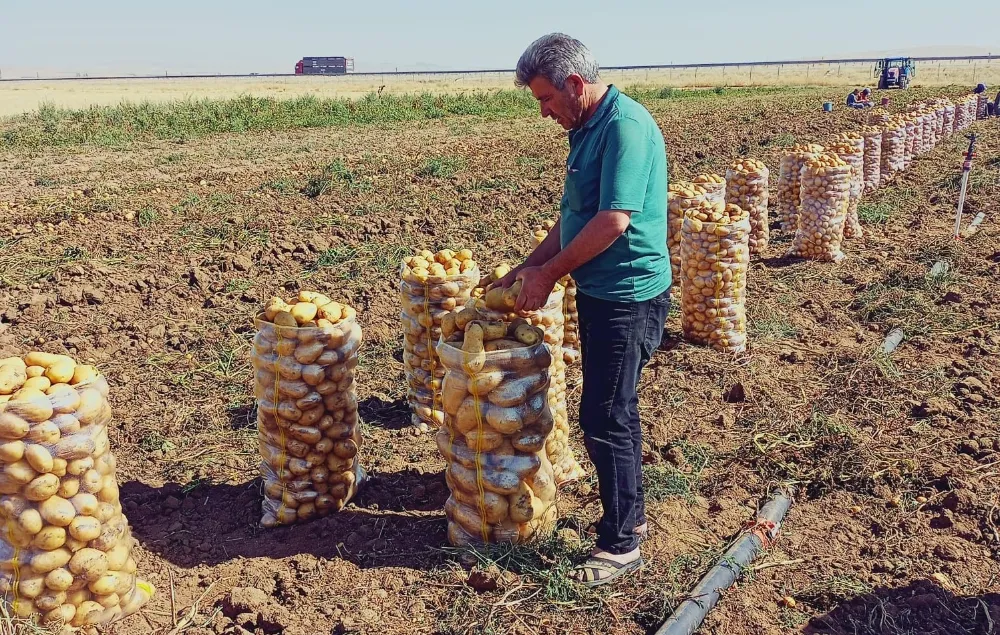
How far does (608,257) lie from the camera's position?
10.1 feet

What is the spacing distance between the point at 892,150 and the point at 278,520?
13117mm

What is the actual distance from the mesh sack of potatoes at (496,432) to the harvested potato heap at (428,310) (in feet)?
3.74

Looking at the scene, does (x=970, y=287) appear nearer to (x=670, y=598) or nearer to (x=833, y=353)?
(x=833, y=353)

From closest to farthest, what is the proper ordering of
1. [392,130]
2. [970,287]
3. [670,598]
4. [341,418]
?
[670,598] < [341,418] < [970,287] < [392,130]

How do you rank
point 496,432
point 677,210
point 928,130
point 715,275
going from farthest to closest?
point 928,130
point 677,210
point 715,275
point 496,432

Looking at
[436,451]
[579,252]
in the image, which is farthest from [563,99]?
[436,451]

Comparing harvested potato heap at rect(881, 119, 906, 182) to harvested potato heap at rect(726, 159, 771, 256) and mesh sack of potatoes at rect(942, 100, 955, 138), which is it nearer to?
harvested potato heap at rect(726, 159, 771, 256)

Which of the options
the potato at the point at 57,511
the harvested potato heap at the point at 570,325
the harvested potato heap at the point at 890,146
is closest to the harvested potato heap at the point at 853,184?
the harvested potato heap at the point at 890,146

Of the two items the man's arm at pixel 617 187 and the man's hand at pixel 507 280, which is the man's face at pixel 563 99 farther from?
the man's hand at pixel 507 280

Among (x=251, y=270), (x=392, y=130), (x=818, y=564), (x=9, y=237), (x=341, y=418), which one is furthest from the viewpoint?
(x=392, y=130)

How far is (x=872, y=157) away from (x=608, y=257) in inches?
415

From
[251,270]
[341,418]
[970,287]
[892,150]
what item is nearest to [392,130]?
[892,150]

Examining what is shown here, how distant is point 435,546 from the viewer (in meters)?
3.68

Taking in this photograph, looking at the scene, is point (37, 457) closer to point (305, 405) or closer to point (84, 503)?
point (84, 503)
